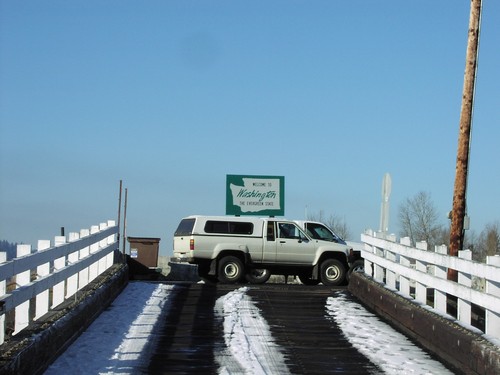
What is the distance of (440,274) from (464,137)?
6.77 meters

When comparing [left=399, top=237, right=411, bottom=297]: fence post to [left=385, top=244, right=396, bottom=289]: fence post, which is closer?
[left=399, top=237, right=411, bottom=297]: fence post

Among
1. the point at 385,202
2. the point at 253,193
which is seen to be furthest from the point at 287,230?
the point at 253,193

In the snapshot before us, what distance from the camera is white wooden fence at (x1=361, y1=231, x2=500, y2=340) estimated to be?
1114 cm

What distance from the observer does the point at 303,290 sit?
21.8 m

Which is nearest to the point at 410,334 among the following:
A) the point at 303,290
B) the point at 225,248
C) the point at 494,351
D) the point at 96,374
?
the point at 494,351

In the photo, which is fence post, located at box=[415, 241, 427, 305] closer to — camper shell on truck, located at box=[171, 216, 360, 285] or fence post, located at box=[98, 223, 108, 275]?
fence post, located at box=[98, 223, 108, 275]

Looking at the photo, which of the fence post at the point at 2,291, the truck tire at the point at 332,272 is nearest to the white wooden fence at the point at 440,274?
the truck tire at the point at 332,272

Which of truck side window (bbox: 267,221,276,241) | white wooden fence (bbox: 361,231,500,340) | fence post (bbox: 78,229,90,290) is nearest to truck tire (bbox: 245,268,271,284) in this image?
truck side window (bbox: 267,221,276,241)

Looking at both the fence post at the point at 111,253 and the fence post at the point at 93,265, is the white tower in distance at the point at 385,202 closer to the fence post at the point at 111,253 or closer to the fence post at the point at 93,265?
the fence post at the point at 111,253

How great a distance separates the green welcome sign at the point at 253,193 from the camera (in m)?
35.5

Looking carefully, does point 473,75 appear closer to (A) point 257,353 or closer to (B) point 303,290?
(B) point 303,290

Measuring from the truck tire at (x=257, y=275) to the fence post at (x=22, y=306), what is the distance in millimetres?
16224

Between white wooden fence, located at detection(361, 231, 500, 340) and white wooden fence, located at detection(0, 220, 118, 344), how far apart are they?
203 inches

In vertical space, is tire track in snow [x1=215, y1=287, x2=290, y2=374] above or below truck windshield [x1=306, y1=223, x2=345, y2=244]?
below
